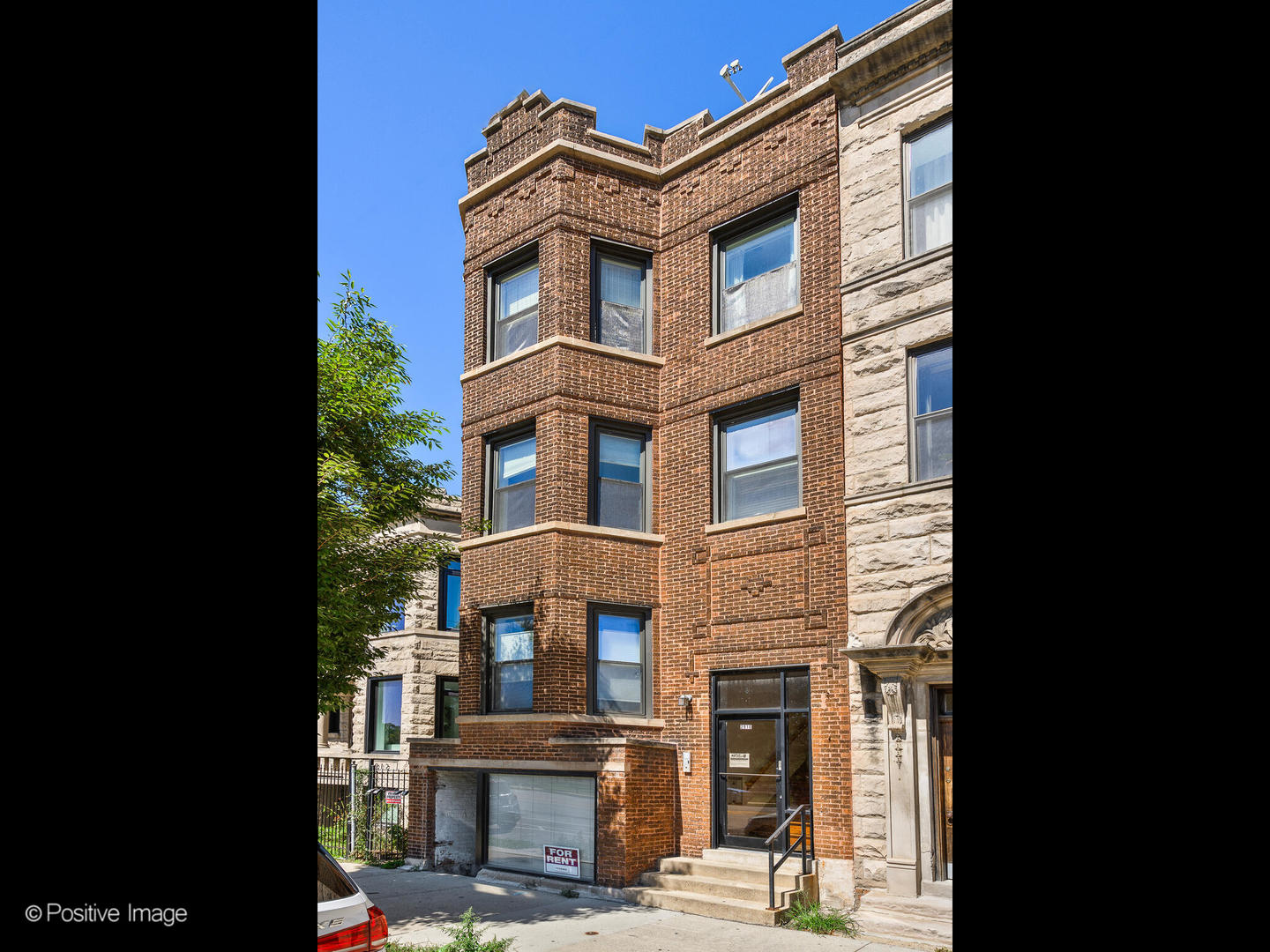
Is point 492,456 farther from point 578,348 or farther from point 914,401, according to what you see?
point 914,401

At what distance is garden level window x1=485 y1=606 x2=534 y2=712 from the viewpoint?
14.8 metres

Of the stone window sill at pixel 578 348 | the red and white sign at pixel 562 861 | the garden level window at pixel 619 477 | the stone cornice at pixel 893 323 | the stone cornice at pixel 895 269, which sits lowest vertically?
the red and white sign at pixel 562 861

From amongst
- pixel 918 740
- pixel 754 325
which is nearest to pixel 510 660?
pixel 754 325

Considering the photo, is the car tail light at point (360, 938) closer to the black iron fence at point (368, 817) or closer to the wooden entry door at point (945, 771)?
the wooden entry door at point (945, 771)

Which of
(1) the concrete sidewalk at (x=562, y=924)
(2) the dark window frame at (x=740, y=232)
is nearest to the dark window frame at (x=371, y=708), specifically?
(1) the concrete sidewalk at (x=562, y=924)

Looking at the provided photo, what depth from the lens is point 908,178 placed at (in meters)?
12.8

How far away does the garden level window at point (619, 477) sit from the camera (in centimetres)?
1492

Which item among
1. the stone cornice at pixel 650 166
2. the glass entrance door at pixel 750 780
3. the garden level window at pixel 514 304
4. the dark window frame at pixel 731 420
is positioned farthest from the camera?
the garden level window at pixel 514 304

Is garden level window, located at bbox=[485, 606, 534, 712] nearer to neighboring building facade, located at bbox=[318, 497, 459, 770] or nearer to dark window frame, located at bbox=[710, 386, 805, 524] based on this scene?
dark window frame, located at bbox=[710, 386, 805, 524]

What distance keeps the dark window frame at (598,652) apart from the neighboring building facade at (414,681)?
6.38 m

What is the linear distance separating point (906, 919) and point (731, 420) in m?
6.36

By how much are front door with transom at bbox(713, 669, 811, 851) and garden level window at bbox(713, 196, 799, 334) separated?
465 centimetres
